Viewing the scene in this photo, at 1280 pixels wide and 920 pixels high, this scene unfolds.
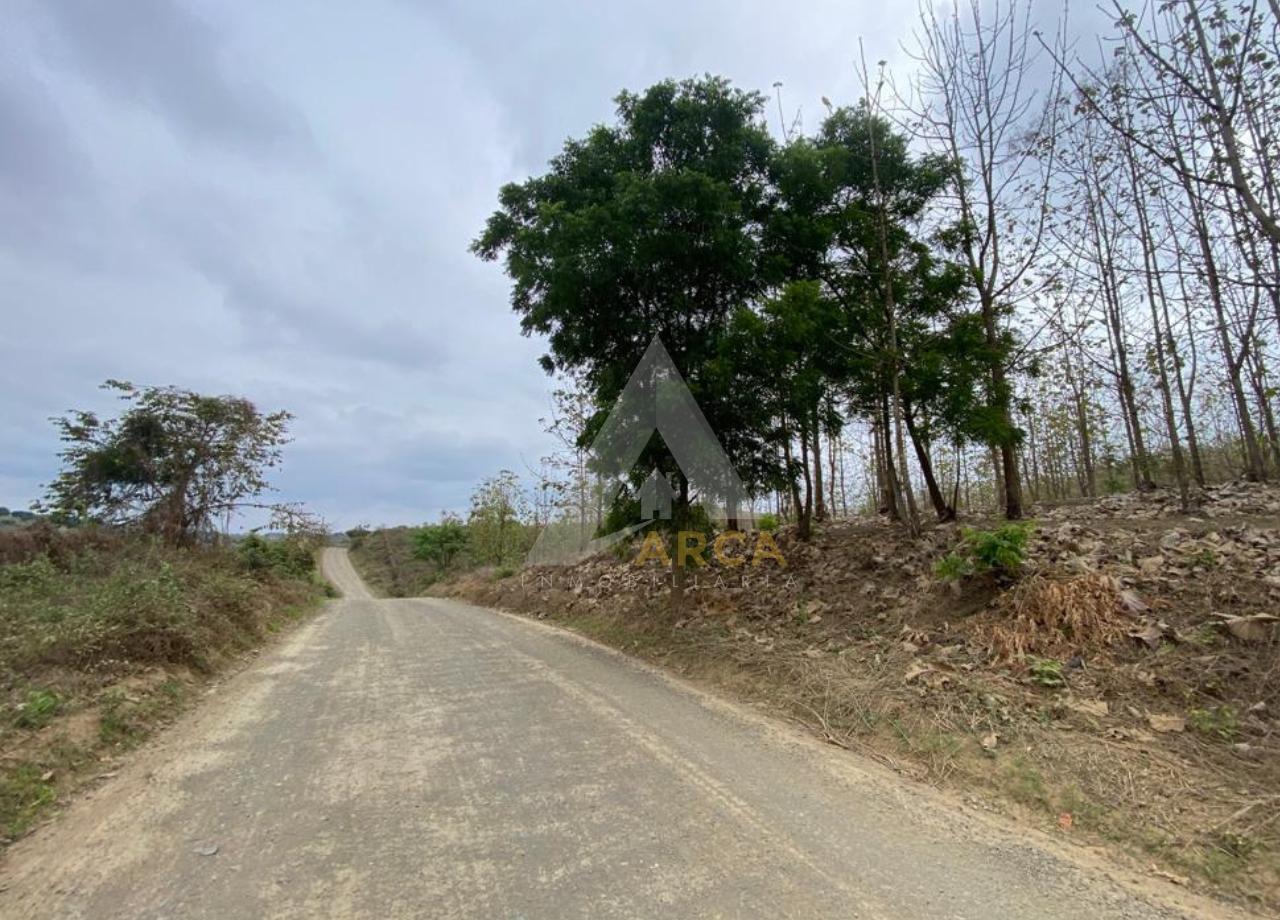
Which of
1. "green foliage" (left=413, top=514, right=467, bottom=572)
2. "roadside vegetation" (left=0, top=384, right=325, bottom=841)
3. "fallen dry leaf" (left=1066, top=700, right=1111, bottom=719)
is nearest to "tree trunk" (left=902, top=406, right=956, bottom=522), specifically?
"fallen dry leaf" (left=1066, top=700, right=1111, bottom=719)

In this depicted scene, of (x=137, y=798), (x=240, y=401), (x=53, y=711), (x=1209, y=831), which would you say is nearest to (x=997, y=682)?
(x=1209, y=831)

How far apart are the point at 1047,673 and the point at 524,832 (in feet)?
12.7

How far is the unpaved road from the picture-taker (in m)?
2.57

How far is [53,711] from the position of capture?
491 cm

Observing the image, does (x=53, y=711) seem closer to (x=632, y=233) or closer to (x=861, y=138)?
(x=632, y=233)

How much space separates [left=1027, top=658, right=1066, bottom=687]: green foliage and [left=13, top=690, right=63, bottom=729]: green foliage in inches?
293

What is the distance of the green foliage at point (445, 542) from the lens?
39344mm

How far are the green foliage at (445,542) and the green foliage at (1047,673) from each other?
36.5 m

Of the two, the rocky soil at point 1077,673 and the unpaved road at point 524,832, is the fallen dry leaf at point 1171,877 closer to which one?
the rocky soil at point 1077,673

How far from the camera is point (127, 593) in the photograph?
7297 mm

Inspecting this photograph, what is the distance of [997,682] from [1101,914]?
2339 millimetres

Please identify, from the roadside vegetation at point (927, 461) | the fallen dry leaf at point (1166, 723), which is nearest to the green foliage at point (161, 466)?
the roadside vegetation at point (927, 461)

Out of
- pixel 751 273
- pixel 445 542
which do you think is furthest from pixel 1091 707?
pixel 445 542

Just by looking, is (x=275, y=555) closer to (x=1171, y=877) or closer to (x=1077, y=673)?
(x=1077, y=673)
